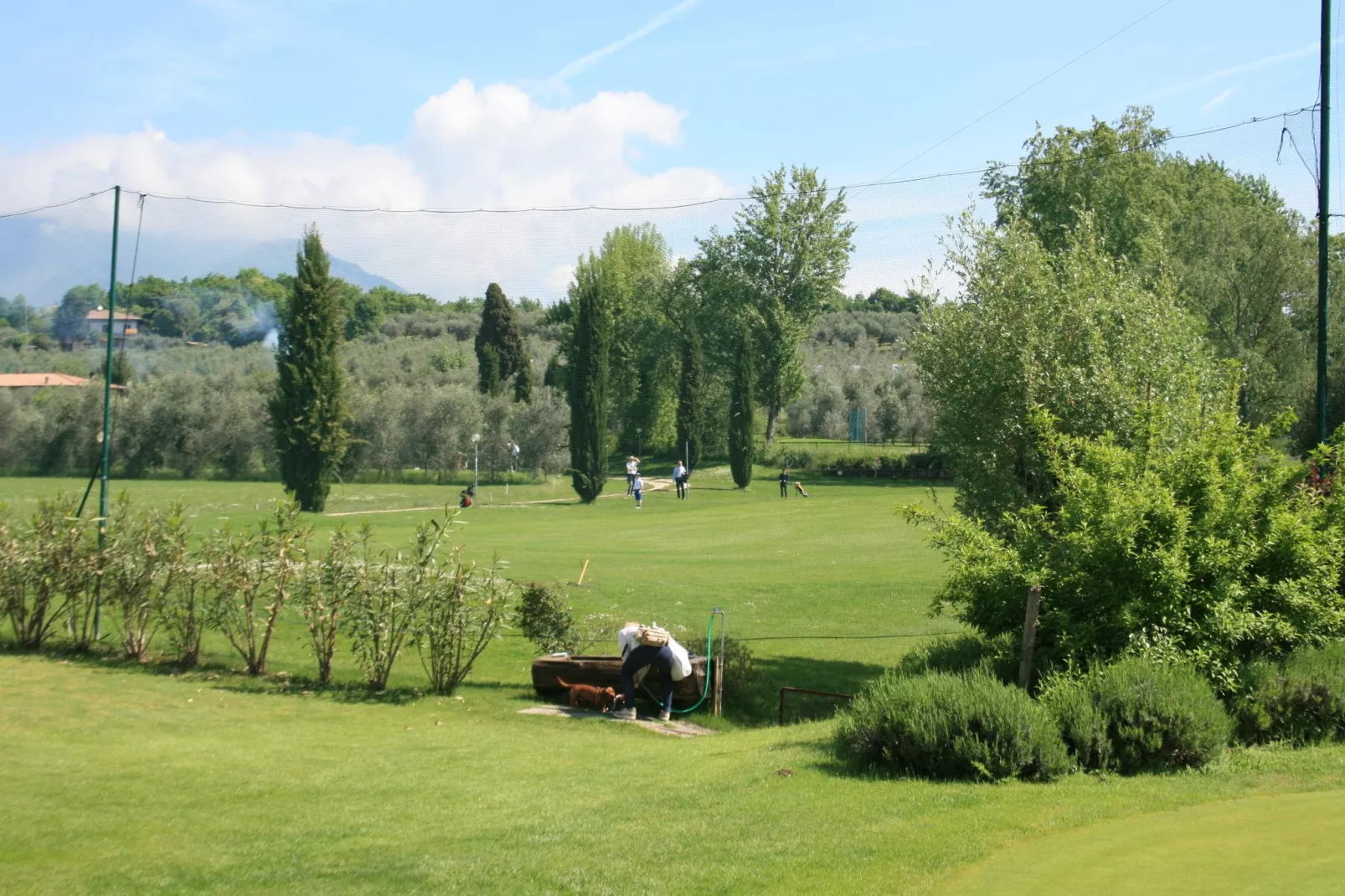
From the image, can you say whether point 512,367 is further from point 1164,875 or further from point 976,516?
point 1164,875

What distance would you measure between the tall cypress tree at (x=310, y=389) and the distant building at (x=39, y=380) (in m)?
30.1

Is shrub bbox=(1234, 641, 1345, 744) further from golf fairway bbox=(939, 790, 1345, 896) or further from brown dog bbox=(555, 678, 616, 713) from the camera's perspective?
brown dog bbox=(555, 678, 616, 713)

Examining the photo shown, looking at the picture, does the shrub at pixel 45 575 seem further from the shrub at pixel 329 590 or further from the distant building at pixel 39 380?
the distant building at pixel 39 380

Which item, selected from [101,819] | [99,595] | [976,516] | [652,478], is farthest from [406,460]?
[101,819]

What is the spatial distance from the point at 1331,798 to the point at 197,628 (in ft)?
48.3

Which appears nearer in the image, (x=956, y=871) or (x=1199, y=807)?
(x=956, y=871)

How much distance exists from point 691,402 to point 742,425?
8.33 m

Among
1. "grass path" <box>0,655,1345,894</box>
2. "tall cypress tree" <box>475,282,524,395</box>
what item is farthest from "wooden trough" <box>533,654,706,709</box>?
"tall cypress tree" <box>475,282,524,395</box>

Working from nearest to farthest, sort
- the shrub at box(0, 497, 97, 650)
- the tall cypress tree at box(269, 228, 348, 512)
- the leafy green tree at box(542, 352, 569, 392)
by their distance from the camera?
the shrub at box(0, 497, 97, 650) < the tall cypress tree at box(269, 228, 348, 512) < the leafy green tree at box(542, 352, 569, 392)

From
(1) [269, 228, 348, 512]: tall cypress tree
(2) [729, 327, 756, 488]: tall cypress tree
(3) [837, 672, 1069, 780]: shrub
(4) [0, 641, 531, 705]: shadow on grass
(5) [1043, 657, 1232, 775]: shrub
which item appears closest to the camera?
(3) [837, 672, 1069, 780]: shrub

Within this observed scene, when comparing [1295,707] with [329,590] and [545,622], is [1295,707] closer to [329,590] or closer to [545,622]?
[545,622]

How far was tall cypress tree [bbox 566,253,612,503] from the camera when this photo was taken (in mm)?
49094

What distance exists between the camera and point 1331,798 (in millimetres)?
7828

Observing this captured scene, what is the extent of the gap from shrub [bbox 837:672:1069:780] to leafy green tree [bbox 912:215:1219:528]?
4926 mm
